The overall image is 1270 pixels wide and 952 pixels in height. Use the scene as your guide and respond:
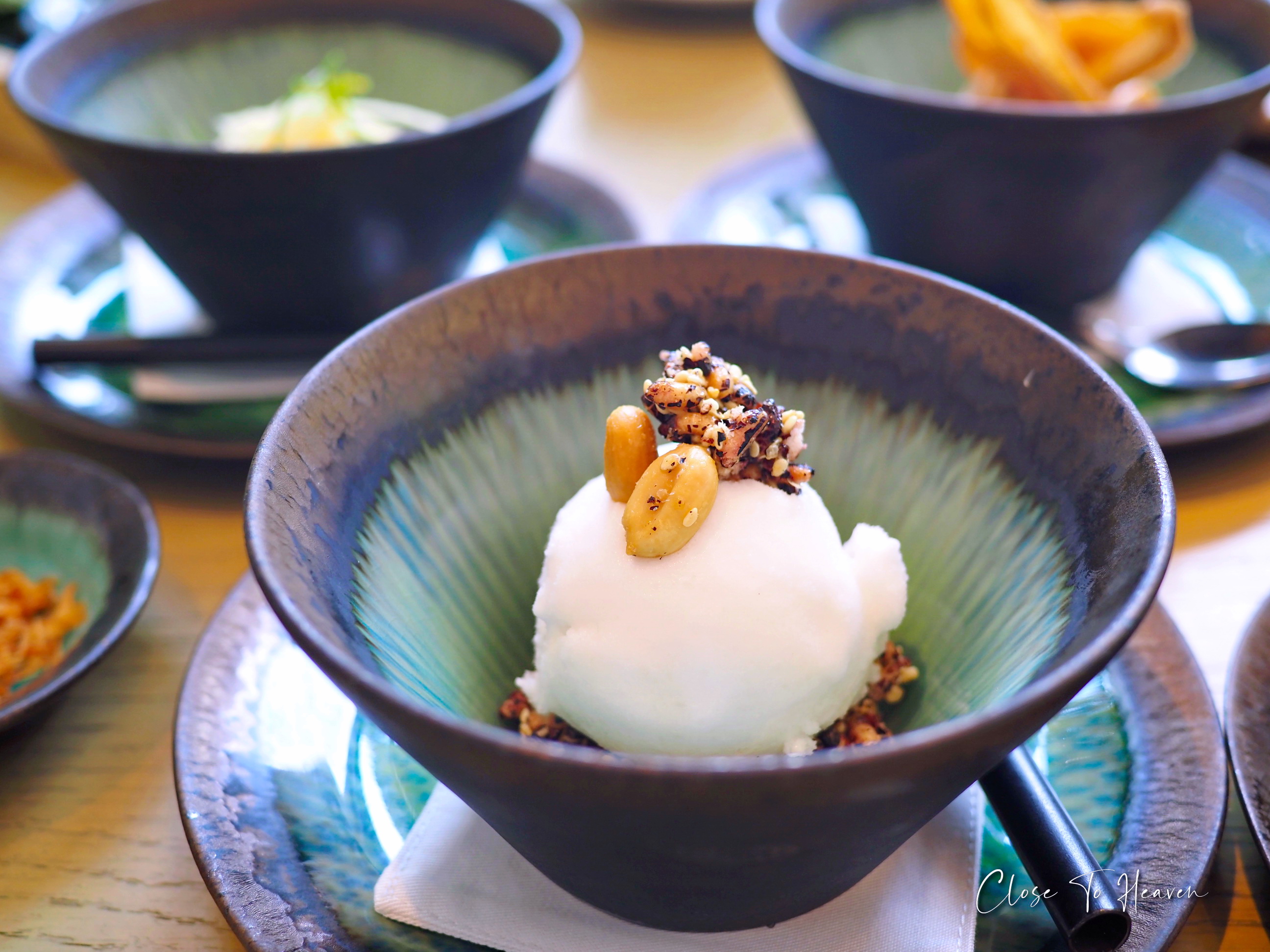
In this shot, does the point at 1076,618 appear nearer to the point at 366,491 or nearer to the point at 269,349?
the point at 366,491

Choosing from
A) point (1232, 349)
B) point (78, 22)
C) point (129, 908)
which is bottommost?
point (129, 908)

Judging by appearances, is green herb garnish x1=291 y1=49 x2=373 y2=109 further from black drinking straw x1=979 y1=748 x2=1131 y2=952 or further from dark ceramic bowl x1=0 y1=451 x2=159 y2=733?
black drinking straw x1=979 y1=748 x2=1131 y2=952

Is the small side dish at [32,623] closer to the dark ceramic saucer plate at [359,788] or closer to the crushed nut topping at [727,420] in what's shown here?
the dark ceramic saucer plate at [359,788]

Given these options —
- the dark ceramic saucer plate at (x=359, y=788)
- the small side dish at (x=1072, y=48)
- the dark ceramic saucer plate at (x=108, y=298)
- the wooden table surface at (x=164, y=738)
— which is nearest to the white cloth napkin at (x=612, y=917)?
the dark ceramic saucer plate at (x=359, y=788)

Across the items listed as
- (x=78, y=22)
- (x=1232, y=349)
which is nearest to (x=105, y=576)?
(x=78, y=22)

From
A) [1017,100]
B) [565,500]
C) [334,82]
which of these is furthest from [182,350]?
[1017,100]

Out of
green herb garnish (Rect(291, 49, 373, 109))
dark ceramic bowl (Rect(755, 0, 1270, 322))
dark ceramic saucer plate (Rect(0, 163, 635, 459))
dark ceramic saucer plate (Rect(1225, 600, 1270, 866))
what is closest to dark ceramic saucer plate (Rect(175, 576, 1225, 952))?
dark ceramic saucer plate (Rect(1225, 600, 1270, 866))

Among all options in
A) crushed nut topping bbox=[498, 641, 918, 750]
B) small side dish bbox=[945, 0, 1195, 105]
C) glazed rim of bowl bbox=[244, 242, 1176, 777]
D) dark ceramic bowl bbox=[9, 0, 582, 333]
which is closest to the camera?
glazed rim of bowl bbox=[244, 242, 1176, 777]
